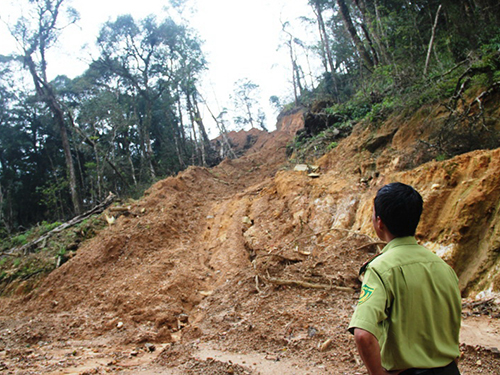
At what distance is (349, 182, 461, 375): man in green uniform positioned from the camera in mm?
1277

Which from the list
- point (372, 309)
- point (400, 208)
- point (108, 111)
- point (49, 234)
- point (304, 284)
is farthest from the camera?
point (108, 111)

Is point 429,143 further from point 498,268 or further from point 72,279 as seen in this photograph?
point 72,279

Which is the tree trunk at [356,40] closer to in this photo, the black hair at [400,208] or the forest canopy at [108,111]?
the forest canopy at [108,111]

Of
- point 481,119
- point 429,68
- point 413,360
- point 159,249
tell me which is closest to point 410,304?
point 413,360

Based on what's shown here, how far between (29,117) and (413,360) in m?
27.4

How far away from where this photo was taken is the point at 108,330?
5.36 meters

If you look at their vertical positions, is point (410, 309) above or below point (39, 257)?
below

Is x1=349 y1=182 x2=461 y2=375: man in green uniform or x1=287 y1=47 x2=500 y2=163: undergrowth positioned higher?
x1=287 y1=47 x2=500 y2=163: undergrowth

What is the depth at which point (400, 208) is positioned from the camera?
1.43m

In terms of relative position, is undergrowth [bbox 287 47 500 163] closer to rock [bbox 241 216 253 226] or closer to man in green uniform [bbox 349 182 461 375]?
rock [bbox 241 216 253 226]

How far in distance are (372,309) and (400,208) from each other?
454 millimetres

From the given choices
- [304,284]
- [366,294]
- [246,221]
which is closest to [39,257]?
[246,221]

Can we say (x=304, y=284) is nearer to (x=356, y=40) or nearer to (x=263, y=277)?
(x=263, y=277)

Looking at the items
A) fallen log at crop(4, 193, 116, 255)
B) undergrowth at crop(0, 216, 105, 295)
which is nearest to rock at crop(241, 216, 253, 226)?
undergrowth at crop(0, 216, 105, 295)
